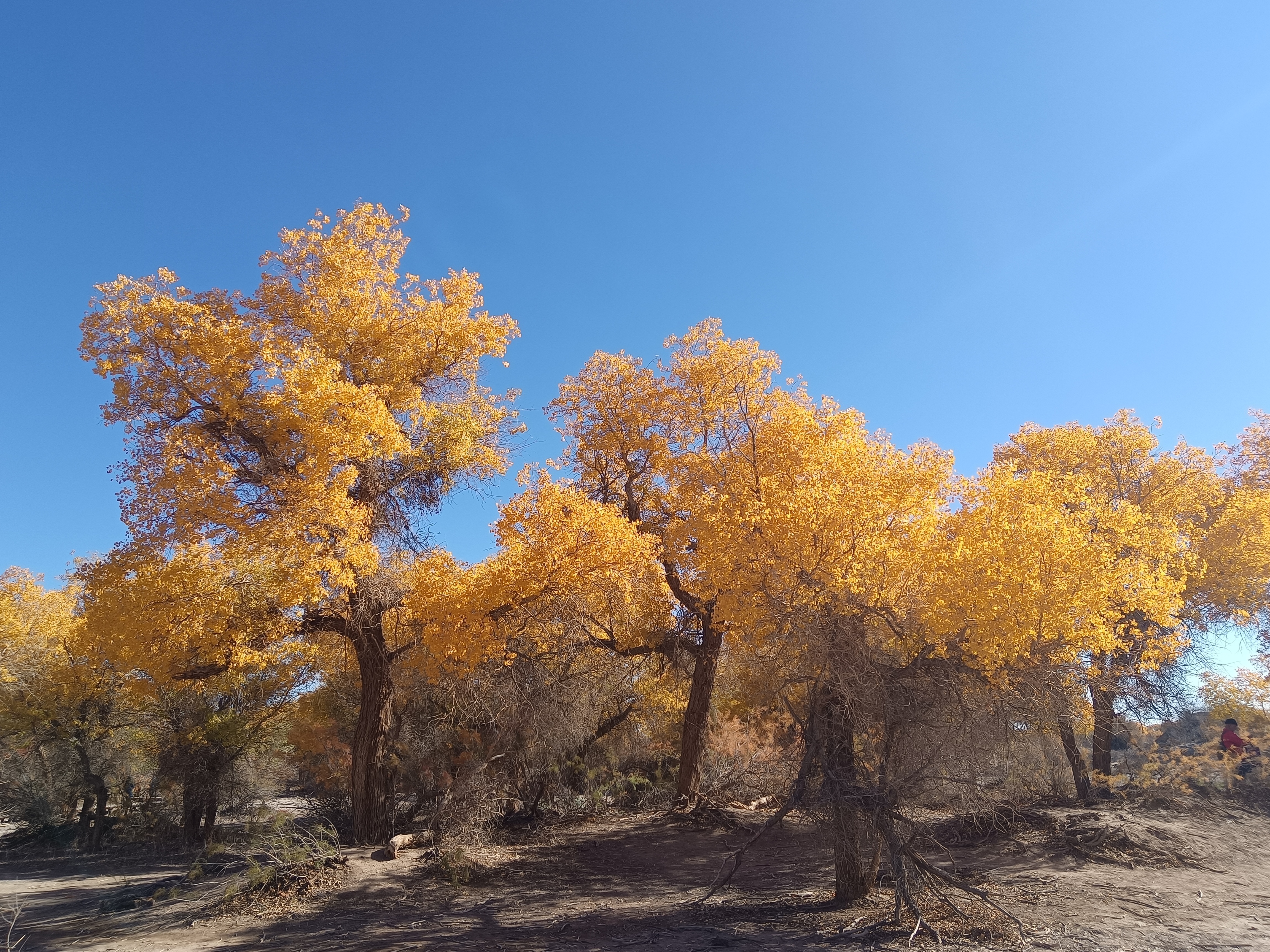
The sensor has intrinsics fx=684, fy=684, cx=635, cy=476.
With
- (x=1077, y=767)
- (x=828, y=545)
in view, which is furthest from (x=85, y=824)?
(x=1077, y=767)

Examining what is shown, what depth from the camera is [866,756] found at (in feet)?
29.1

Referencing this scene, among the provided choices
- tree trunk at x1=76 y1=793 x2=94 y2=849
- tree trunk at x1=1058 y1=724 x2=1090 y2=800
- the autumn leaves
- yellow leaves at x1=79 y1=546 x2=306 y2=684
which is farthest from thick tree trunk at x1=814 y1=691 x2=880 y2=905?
tree trunk at x1=76 y1=793 x2=94 y2=849

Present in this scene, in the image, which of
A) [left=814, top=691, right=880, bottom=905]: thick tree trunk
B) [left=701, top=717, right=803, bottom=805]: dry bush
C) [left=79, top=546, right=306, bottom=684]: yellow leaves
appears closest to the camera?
[left=814, top=691, right=880, bottom=905]: thick tree trunk

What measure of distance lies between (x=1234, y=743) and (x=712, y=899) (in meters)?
13.9

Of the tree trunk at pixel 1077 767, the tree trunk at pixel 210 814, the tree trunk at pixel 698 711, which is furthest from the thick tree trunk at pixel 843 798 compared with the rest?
the tree trunk at pixel 210 814

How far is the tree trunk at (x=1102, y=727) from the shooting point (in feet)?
40.5

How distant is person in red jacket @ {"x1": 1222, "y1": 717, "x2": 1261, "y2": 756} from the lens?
50.8 feet

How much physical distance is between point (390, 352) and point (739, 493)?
26.0 feet

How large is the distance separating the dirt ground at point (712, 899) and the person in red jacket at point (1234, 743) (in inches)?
62.3

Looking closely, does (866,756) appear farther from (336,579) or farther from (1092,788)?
(1092,788)

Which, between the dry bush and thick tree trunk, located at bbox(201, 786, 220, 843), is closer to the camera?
the dry bush

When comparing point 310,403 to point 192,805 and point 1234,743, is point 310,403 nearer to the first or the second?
point 192,805

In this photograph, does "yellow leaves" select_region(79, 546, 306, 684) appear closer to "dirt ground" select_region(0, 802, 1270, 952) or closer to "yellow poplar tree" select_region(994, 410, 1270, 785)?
"dirt ground" select_region(0, 802, 1270, 952)

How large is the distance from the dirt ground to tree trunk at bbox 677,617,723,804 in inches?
63.3
